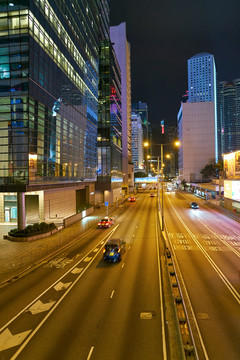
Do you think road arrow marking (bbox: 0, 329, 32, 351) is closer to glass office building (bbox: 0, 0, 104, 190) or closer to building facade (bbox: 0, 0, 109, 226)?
building facade (bbox: 0, 0, 109, 226)

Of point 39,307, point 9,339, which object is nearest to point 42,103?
point 39,307

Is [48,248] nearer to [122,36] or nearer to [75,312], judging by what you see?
[75,312]

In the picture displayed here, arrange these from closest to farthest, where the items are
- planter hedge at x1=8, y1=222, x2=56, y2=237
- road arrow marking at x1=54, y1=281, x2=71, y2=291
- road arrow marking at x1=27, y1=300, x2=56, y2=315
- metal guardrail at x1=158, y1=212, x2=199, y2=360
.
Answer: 1. metal guardrail at x1=158, y1=212, x2=199, y2=360
2. road arrow marking at x1=27, y1=300, x2=56, y2=315
3. road arrow marking at x1=54, y1=281, x2=71, y2=291
4. planter hedge at x1=8, y1=222, x2=56, y2=237

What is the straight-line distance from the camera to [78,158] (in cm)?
4609

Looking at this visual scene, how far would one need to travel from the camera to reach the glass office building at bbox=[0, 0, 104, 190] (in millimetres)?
27641

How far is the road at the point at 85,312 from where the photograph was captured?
8430 millimetres

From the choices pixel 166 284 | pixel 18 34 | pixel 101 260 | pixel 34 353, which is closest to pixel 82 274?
pixel 101 260

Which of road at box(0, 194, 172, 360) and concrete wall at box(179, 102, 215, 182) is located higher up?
concrete wall at box(179, 102, 215, 182)

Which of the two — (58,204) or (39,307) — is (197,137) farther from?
(39,307)

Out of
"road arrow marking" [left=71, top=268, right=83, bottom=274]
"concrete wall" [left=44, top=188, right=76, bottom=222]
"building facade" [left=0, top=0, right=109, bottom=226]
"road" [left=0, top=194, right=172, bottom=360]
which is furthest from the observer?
"concrete wall" [left=44, top=188, right=76, bottom=222]

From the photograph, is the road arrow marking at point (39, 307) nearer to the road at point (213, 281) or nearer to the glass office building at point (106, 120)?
the road at point (213, 281)

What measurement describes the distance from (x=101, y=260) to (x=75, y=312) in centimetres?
777

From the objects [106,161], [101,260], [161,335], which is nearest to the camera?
[161,335]

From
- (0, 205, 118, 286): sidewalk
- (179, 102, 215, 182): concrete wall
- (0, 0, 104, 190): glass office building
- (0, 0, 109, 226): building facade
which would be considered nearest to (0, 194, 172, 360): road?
(0, 205, 118, 286): sidewalk
